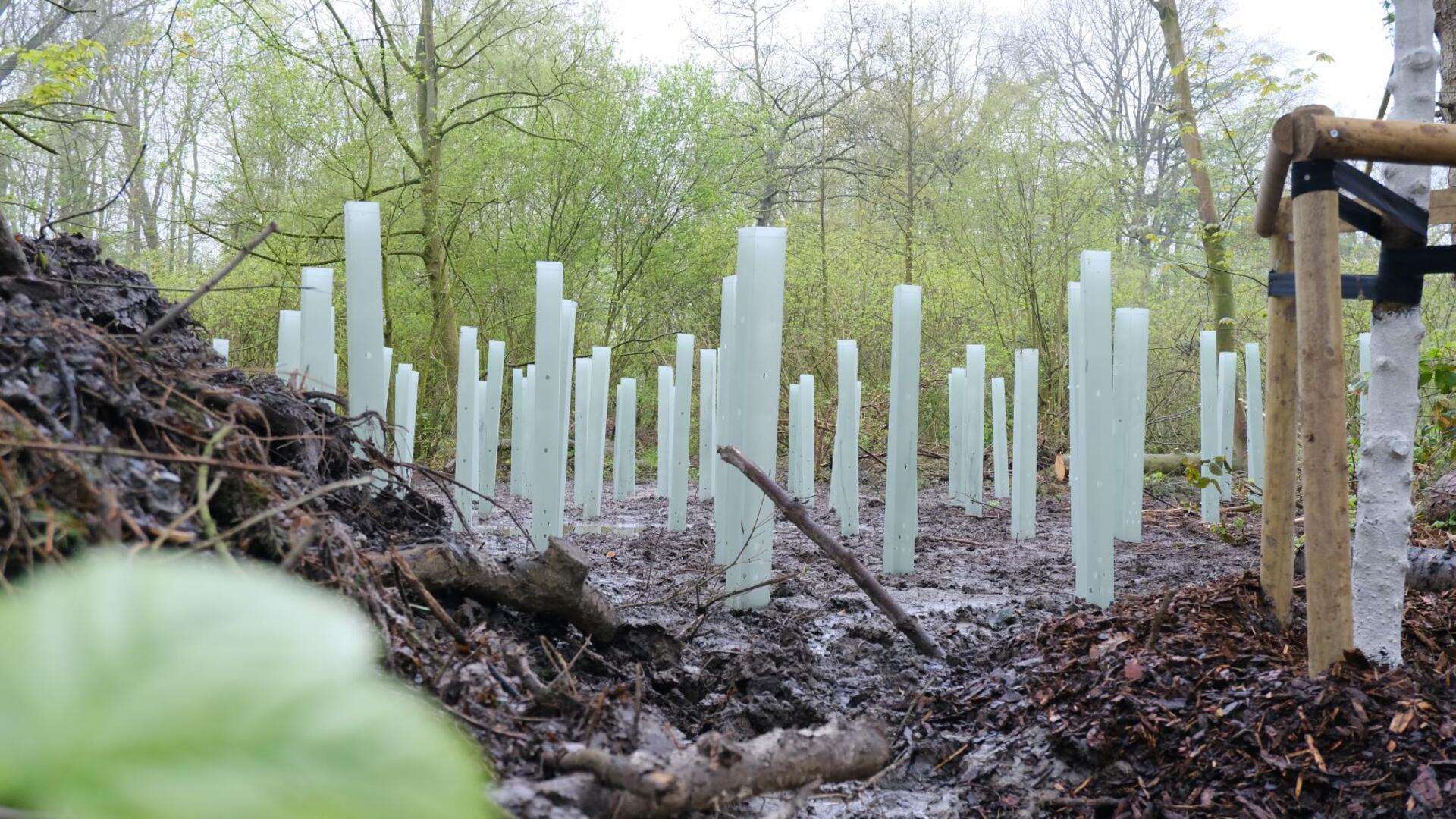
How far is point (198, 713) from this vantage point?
401mm

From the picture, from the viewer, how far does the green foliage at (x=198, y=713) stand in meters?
0.37

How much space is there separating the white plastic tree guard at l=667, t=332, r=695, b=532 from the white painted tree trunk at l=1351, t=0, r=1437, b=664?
5.04 m

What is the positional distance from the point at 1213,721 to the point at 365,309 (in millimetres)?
2830

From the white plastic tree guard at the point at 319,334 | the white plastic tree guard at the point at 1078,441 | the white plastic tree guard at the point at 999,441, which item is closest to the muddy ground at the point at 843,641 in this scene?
the white plastic tree guard at the point at 1078,441

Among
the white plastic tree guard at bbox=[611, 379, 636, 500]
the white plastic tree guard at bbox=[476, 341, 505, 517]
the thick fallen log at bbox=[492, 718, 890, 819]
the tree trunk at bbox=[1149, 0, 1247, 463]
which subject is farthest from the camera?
the tree trunk at bbox=[1149, 0, 1247, 463]

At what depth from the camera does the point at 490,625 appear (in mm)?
2438

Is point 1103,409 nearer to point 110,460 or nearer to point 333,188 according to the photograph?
point 110,460

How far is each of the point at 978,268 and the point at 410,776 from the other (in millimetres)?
14114

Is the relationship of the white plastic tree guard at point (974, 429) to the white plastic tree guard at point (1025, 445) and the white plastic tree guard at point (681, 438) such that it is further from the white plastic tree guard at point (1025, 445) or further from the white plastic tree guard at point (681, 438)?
Answer: the white plastic tree guard at point (681, 438)

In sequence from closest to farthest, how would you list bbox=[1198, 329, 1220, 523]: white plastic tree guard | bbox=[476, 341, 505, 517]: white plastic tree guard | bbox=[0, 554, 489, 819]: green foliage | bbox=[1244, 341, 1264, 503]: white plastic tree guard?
bbox=[0, 554, 489, 819]: green foliage, bbox=[1198, 329, 1220, 523]: white plastic tree guard, bbox=[476, 341, 505, 517]: white plastic tree guard, bbox=[1244, 341, 1264, 503]: white plastic tree guard

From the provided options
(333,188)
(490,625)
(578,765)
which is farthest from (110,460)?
(333,188)

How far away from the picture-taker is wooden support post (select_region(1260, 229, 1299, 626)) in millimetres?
2764

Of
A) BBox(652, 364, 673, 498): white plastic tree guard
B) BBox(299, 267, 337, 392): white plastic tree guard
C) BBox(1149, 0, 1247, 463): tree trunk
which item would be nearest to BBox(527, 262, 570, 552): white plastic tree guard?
BBox(299, 267, 337, 392): white plastic tree guard

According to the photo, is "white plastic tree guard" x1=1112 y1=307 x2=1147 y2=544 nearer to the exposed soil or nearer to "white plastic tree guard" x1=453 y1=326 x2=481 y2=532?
the exposed soil
